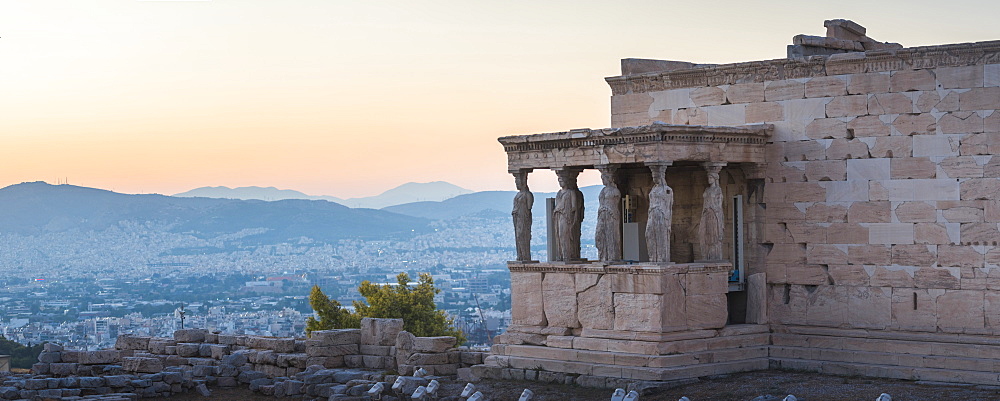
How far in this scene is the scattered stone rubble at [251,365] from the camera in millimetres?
23672

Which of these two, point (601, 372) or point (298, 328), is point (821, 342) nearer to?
point (601, 372)

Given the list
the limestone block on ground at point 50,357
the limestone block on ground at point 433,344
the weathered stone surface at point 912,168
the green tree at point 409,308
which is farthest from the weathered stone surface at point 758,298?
the green tree at point 409,308

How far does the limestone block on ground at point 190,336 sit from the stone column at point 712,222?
11047 millimetres

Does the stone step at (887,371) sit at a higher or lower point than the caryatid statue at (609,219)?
lower

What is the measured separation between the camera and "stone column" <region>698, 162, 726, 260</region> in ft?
70.5

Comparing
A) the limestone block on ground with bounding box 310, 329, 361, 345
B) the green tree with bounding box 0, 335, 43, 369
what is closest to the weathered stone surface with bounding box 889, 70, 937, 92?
the limestone block on ground with bounding box 310, 329, 361, 345

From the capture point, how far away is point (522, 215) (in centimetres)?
2273

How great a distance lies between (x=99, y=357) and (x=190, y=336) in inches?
102

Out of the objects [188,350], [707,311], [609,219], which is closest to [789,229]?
[707,311]

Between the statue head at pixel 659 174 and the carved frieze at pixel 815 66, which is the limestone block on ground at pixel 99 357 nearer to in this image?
the carved frieze at pixel 815 66

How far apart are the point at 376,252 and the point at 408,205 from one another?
23.7 metres

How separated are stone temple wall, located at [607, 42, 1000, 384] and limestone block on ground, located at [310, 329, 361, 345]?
24.0 ft

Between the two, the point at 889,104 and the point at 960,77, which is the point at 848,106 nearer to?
the point at 889,104

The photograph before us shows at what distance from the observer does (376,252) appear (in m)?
164
